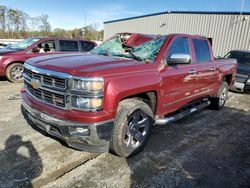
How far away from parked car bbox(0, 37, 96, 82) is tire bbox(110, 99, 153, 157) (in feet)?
20.4

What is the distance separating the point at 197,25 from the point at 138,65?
16198 mm

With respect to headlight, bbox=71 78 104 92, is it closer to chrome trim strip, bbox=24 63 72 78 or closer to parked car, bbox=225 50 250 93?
chrome trim strip, bbox=24 63 72 78

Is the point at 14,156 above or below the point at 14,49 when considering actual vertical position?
below

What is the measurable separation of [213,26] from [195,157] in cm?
1550

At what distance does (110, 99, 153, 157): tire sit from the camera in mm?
3234

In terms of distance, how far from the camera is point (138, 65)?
351cm

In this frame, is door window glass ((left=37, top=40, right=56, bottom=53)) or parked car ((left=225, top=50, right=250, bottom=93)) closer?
door window glass ((left=37, top=40, right=56, bottom=53))

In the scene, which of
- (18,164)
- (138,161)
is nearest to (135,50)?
(138,161)

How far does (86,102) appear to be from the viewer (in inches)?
113

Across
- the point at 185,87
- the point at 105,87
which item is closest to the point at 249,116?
the point at 185,87

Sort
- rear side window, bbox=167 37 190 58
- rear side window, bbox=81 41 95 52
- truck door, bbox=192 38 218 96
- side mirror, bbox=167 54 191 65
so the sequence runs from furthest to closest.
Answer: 1. rear side window, bbox=81 41 95 52
2. truck door, bbox=192 38 218 96
3. rear side window, bbox=167 37 190 58
4. side mirror, bbox=167 54 191 65

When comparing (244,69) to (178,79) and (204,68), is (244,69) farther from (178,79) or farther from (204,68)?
(178,79)

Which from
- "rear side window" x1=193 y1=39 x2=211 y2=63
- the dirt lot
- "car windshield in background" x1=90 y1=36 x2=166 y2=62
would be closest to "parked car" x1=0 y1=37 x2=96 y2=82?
the dirt lot

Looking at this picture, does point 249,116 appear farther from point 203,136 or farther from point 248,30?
point 248,30
